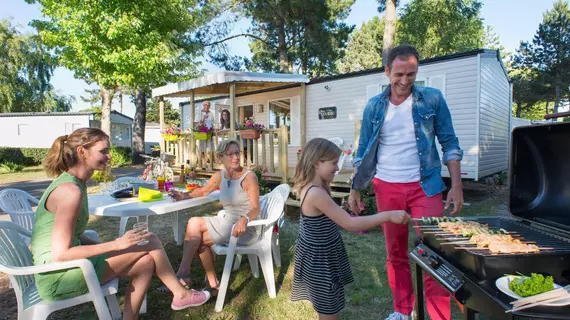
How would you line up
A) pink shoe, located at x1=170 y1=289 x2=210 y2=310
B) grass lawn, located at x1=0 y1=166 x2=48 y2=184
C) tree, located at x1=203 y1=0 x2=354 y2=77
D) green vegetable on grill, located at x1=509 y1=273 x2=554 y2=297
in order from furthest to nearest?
tree, located at x1=203 y1=0 x2=354 y2=77 < grass lawn, located at x1=0 y1=166 x2=48 y2=184 < pink shoe, located at x1=170 y1=289 x2=210 y2=310 < green vegetable on grill, located at x1=509 y1=273 x2=554 y2=297

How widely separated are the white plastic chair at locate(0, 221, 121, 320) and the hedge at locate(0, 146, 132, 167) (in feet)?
51.3

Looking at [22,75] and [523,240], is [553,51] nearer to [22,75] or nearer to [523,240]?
[523,240]

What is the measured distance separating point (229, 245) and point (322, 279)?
1.06 m

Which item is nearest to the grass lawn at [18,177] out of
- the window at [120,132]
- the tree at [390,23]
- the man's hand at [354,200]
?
the man's hand at [354,200]

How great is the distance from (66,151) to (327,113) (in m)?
8.02

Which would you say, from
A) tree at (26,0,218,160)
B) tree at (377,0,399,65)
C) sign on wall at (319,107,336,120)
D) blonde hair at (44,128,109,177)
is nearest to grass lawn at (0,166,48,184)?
tree at (26,0,218,160)

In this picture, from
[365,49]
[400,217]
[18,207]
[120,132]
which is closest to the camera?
[400,217]

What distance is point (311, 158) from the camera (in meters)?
1.89

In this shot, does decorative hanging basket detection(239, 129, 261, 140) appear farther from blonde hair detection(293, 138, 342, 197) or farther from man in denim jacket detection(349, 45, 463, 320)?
blonde hair detection(293, 138, 342, 197)

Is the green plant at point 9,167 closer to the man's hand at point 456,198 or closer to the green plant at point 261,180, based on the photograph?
the green plant at point 261,180

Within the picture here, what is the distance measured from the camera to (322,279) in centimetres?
181

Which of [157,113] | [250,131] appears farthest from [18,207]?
[157,113]

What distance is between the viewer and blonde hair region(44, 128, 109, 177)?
1950 mm

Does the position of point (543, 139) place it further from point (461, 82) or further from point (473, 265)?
point (461, 82)
